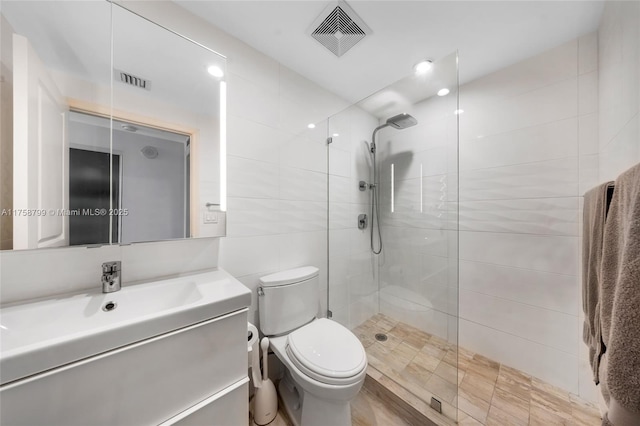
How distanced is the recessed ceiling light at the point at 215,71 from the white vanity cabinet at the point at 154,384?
1172mm

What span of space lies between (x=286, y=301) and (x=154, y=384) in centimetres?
75

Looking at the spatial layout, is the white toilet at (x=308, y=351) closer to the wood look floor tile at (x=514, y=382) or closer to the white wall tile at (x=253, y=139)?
the white wall tile at (x=253, y=139)

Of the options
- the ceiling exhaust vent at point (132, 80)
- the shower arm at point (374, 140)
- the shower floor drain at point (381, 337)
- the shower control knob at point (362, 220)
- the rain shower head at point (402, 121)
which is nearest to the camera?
the ceiling exhaust vent at point (132, 80)

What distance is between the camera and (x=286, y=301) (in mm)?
1385

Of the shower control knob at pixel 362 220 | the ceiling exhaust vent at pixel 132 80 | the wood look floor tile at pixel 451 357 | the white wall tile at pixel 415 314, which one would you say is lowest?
the wood look floor tile at pixel 451 357

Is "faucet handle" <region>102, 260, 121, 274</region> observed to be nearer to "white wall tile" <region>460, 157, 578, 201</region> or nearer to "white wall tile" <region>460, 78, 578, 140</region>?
"white wall tile" <region>460, 157, 578, 201</region>

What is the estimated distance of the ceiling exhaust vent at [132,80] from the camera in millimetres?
996

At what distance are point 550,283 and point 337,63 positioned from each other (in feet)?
6.95

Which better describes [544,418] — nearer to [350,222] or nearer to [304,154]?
[350,222]

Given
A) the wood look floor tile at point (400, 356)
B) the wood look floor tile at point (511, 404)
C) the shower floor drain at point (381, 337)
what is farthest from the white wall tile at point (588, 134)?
the shower floor drain at point (381, 337)

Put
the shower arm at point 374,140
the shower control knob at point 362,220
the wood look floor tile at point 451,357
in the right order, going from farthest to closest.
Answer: the shower control knob at point 362,220 < the shower arm at point 374,140 < the wood look floor tile at point 451,357

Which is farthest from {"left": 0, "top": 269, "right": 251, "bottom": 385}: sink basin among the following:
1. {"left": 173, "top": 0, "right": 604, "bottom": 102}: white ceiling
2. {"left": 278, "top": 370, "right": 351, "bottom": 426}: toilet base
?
{"left": 173, "top": 0, "right": 604, "bottom": 102}: white ceiling

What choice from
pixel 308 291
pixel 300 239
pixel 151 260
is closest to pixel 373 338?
pixel 308 291

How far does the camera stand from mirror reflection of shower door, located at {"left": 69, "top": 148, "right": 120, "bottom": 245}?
2.91 ft
